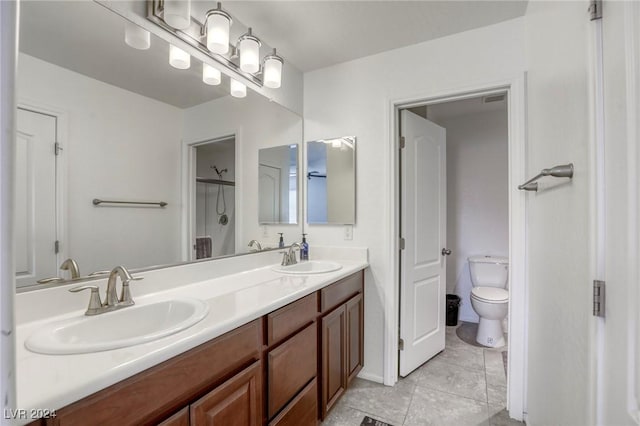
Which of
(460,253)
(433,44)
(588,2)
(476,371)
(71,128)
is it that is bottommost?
(476,371)

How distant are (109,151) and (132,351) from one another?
2.79 feet

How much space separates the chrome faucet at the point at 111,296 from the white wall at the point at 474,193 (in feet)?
10.3

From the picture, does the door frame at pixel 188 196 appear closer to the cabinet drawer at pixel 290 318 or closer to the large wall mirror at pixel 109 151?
the large wall mirror at pixel 109 151

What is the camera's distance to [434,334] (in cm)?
237

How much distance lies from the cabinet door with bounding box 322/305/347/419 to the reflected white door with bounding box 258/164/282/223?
84 centimetres

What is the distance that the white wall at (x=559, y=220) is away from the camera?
0.82 meters

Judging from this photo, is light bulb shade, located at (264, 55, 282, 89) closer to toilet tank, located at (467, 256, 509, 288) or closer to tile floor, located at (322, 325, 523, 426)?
tile floor, located at (322, 325, 523, 426)

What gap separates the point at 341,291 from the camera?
1.74 metres

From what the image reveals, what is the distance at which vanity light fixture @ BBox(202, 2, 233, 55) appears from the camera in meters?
1.39

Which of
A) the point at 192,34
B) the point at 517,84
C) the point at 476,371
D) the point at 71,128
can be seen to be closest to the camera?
the point at 71,128

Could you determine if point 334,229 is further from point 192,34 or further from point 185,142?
point 192,34

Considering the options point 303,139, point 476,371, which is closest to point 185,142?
point 303,139

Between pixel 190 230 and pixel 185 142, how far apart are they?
460mm

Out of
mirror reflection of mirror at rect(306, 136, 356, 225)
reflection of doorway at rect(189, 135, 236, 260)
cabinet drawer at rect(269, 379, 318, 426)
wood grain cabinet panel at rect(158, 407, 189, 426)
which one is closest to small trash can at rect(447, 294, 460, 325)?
mirror reflection of mirror at rect(306, 136, 356, 225)
